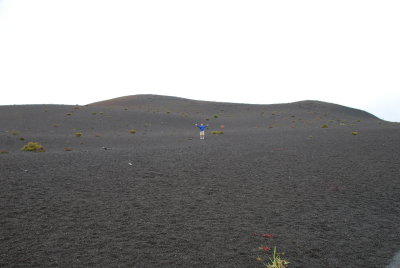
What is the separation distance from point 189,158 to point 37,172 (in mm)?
7008

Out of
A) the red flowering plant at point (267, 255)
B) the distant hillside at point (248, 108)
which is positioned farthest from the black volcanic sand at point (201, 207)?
the distant hillside at point (248, 108)

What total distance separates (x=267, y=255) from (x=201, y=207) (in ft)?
11.1

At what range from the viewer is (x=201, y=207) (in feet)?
32.2

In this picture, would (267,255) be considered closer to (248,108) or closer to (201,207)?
(201,207)

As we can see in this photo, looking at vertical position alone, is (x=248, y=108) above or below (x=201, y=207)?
above

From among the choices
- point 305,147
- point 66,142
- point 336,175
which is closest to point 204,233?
point 336,175

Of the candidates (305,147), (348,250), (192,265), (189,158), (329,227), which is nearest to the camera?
(192,265)

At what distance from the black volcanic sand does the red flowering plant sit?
3.4 inches

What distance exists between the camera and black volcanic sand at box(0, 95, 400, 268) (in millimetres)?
6727

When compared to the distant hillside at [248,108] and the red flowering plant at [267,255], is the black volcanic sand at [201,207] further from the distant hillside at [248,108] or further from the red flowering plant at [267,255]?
the distant hillside at [248,108]

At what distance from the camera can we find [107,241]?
7.20 m

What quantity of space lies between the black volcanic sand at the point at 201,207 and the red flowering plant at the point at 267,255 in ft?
0.29

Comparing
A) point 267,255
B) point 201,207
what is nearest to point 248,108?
point 201,207

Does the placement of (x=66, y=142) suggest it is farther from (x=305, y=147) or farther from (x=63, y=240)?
(x=63, y=240)
